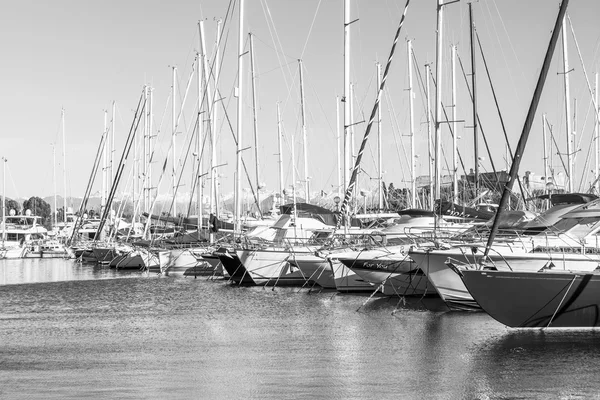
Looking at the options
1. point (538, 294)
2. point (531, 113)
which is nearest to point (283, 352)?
point (538, 294)

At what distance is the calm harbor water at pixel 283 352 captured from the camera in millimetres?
16578

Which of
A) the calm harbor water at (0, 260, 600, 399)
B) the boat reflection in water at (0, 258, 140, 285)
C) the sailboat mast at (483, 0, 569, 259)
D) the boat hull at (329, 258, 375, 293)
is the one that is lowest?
the boat reflection in water at (0, 258, 140, 285)

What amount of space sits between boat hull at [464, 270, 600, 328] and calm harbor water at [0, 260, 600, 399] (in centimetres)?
52

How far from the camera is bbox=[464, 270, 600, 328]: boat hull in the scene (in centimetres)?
2164

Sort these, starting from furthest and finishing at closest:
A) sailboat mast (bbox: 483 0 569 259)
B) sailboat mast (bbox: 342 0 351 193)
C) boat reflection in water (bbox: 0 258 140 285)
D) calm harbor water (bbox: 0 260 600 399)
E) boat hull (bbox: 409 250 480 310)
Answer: boat reflection in water (bbox: 0 258 140 285) → sailboat mast (bbox: 342 0 351 193) → boat hull (bbox: 409 250 480 310) → sailboat mast (bbox: 483 0 569 259) → calm harbor water (bbox: 0 260 600 399)

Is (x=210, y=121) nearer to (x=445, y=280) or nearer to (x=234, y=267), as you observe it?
(x=234, y=267)

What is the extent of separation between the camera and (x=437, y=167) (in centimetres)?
3691

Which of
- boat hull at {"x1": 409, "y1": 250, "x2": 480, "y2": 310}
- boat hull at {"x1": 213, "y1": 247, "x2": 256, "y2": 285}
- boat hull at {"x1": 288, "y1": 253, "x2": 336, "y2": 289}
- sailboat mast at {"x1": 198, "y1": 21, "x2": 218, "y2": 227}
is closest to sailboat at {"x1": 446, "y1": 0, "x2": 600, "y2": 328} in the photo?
boat hull at {"x1": 409, "y1": 250, "x2": 480, "y2": 310}

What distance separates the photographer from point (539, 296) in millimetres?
21812

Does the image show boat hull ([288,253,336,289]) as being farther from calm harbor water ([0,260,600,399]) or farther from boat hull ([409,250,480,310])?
boat hull ([409,250,480,310])

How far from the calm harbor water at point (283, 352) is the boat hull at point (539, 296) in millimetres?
525

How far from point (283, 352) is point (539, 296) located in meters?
7.02

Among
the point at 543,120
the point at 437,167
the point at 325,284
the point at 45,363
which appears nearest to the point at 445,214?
the point at 437,167

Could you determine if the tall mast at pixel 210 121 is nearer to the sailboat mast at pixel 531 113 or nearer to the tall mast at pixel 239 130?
the tall mast at pixel 239 130
